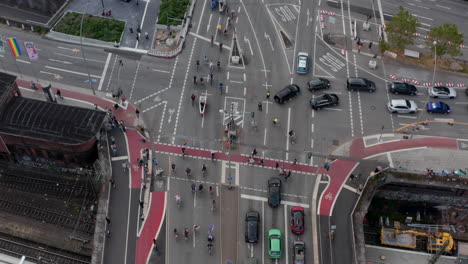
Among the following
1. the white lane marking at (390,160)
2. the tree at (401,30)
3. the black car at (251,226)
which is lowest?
the black car at (251,226)

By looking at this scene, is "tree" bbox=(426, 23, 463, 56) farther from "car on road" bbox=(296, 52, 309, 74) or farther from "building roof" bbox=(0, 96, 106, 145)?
"building roof" bbox=(0, 96, 106, 145)

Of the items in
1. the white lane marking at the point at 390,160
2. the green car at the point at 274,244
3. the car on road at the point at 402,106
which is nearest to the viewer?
the green car at the point at 274,244

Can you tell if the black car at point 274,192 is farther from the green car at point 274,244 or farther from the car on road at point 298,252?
the car on road at point 298,252

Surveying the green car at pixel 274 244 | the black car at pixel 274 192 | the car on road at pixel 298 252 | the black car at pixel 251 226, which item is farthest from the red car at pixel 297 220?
the black car at pixel 251 226

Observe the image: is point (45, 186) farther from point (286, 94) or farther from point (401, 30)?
point (401, 30)

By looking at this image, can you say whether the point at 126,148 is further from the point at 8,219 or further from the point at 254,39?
the point at 254,39

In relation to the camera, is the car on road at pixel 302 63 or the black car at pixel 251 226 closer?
the black car at pixel 251 226

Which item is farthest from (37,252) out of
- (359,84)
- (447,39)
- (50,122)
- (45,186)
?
(447,39)
